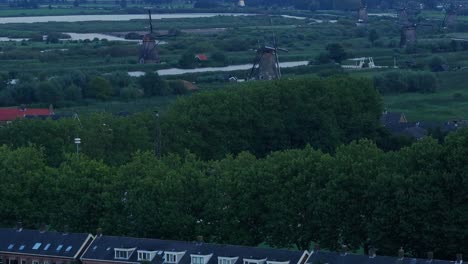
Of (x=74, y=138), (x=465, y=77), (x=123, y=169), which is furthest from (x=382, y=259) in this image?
(x=465, y=77)

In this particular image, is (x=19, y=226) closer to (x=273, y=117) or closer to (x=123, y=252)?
(x=123, y=252)

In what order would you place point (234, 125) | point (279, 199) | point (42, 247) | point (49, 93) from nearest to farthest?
point (42, 247) < point (279, 199) < point (234, 125) < point (49, 93)

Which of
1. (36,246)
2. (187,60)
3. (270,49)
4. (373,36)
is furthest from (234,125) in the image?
(373,36)

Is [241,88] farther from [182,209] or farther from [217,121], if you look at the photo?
[182,209]

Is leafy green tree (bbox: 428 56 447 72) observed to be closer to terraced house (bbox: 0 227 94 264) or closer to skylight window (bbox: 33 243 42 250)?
terraced house (bbox: 0 227 94 264)

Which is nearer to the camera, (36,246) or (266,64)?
(36,246)
